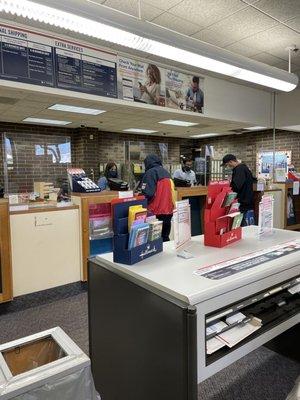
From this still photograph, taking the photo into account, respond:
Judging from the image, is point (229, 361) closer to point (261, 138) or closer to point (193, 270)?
point (193, 270)

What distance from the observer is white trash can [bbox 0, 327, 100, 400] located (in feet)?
3.28

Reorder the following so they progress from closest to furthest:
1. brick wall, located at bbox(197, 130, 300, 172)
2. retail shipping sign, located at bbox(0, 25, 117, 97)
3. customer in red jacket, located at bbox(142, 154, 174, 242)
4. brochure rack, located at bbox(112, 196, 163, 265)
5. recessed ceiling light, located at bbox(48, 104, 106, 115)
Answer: brochure rack, located at bbox(112, 196, 163, 265), retail shipping sign, located at bbox(0, 25, 117, 97), customer in red jacket, located at bbox(142, 154, 174, 242), recessed ceiling light, located at bbox(48, 104, 106, 115), brick wall, located at bbox(197, 130, 300, 172)

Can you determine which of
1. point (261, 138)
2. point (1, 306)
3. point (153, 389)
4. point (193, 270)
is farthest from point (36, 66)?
point (261, 138)

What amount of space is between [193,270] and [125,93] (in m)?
3.22

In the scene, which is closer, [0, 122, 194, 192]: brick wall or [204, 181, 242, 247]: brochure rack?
[204, 181, 242, 247]: brochure rack


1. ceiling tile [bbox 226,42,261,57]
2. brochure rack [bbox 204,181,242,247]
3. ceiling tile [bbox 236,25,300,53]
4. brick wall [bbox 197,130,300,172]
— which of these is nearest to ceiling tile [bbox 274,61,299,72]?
ceiling tile [bbox 236,25,300,53]

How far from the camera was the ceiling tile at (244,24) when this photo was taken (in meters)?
3.19

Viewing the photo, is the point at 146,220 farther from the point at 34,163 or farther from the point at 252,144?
the point at 252,144

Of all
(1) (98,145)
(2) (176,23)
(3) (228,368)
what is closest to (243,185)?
(2) (176,23)

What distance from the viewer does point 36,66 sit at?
3316 mm

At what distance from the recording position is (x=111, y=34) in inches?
90.7

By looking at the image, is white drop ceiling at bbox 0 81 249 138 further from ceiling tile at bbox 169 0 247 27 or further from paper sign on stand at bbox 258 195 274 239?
paper sign on stand at bbox 258 195 274 239

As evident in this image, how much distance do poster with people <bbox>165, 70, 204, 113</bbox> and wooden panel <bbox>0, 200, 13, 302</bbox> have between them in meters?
2.80

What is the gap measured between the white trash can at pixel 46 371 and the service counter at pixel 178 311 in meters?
0.25
